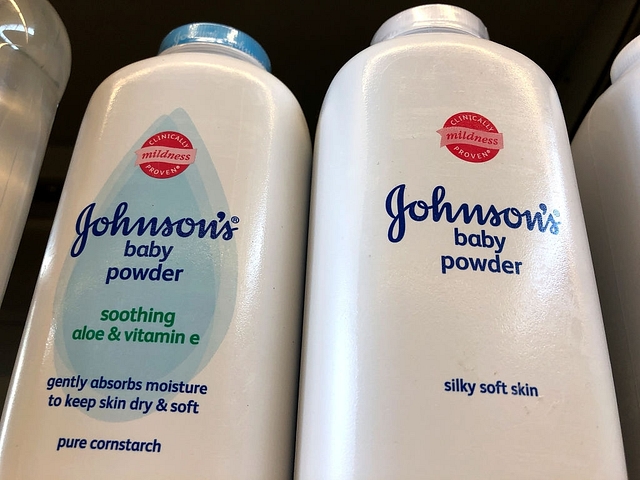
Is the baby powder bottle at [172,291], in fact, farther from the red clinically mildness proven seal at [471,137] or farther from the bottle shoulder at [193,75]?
the red clinically mildness proven seal at [471,137]

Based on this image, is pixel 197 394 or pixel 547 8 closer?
pixel 197 394

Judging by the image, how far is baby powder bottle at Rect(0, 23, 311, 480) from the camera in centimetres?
36

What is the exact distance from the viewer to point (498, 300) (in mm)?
361

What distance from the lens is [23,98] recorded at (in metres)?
0.47

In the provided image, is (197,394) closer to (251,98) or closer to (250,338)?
(250,338)

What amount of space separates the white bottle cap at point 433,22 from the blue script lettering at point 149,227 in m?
0.21

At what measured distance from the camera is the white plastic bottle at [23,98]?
0.44 meters

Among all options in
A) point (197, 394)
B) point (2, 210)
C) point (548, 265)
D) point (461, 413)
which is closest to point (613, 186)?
point (548, 265)

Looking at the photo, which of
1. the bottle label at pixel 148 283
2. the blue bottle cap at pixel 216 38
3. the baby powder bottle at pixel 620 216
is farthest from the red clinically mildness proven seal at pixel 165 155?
the baby powder bottle at pixel 620 216

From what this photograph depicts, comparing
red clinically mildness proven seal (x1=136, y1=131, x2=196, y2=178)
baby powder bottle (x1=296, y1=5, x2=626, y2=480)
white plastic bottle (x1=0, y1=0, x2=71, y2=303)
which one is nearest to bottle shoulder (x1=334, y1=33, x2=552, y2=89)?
baby powder bottle (x1=296, y1=5, x2=626, y2=480)

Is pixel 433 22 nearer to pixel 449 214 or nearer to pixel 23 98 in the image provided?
pixel 449 214

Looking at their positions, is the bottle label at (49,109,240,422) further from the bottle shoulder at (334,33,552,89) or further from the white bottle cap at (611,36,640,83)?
the white bottle cap at (611,36,640,83)

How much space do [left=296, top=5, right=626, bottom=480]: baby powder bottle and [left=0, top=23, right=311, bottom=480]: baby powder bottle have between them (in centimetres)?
3

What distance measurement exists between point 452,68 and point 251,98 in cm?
14
